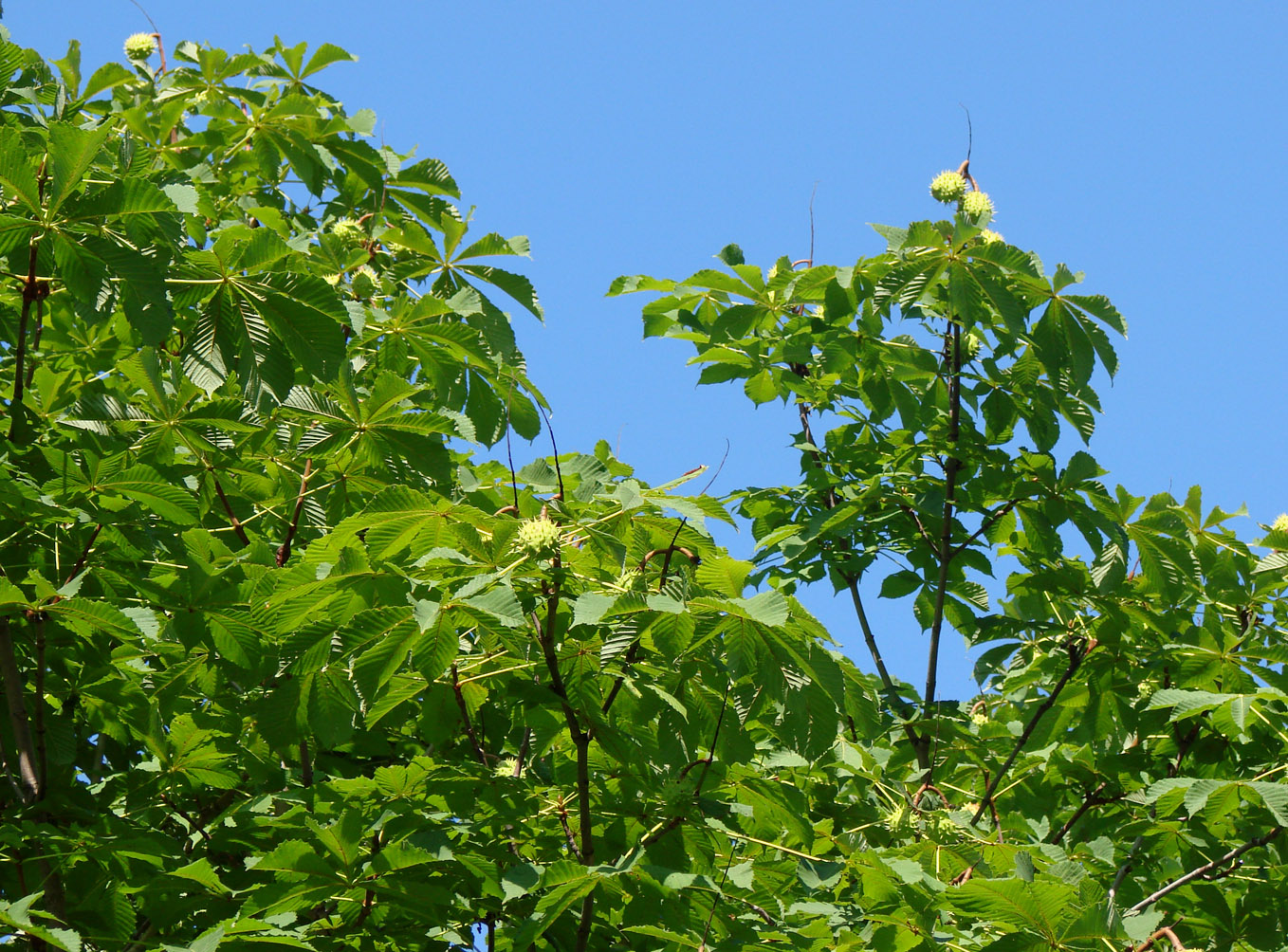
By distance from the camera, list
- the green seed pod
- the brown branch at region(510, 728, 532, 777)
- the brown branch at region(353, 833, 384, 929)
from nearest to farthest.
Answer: the brown branch at region(353, 833, 384, 929) < the brown branch at region(510, 728, 532, 777) < the green seed pod

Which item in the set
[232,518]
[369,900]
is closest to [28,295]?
[232,518]

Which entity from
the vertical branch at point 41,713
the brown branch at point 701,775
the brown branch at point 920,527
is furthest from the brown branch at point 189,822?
the brown branch at point 920,527

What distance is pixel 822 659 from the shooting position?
2.54 m

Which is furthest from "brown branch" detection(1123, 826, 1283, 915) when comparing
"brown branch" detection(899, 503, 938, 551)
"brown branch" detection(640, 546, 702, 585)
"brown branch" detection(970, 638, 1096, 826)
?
"brown branch" detection(640, 546, 702, 585)

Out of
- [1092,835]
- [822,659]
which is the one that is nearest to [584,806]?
[822,659]

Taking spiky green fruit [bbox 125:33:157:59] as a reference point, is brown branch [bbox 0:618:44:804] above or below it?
below

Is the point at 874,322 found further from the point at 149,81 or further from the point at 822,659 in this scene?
the point at 149,81

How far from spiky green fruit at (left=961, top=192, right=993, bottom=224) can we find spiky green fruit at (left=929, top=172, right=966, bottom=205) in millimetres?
60

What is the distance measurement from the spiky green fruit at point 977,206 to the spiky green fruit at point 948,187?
0.06m

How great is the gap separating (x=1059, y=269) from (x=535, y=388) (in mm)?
1860

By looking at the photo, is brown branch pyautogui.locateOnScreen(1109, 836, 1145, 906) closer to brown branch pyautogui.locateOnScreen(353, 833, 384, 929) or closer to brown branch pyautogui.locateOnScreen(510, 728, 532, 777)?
brown branch pyautogui.locateOnScreen(510, 728, 532, 777)

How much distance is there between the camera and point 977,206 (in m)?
4.81

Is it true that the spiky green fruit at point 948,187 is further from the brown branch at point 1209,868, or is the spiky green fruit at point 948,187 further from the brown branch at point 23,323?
the brown branch at point 23,323

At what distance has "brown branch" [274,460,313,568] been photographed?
11.5ft
